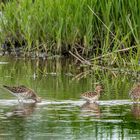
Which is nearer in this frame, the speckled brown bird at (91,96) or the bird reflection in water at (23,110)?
the bird reflection in water at (23,110)

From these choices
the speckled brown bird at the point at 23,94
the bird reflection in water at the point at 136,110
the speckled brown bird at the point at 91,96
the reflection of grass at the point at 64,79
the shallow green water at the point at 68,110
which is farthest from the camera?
the reflection of grass at the point at 64,79

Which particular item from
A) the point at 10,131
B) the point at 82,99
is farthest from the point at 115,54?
the point at 10,131

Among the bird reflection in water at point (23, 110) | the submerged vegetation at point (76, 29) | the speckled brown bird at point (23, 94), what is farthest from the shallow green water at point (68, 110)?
the submerged vegetation at point (76, 29)

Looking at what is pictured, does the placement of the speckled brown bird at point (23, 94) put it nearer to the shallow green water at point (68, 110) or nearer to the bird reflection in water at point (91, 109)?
the shallow green water at point (68, 110)

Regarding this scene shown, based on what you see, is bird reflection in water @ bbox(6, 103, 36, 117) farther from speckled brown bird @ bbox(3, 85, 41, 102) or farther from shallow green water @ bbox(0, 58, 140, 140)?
speckled brown bird @ bbox(3, 85, 41, 102)

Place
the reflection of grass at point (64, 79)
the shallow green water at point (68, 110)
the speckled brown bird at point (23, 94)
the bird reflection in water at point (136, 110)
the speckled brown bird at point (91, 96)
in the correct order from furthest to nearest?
the reflection of grass at point (64, 79) → the speckled brown bird at point (23, 94) → the speckled brown bird at point (91, 96) → the bird reflection in water at point (136, 110) → the shallow green water at point (68, 110)

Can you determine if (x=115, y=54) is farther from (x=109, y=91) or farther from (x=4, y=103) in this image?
(x=4, y=103)

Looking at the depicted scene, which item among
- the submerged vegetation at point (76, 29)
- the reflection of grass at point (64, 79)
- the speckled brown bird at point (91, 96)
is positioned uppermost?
the submerged vegetation at point (76, 29)

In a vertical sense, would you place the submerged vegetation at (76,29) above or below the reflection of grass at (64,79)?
above

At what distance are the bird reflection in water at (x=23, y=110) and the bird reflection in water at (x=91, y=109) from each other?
76cm

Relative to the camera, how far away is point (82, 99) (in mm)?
12812

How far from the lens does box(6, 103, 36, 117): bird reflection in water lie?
11.3m

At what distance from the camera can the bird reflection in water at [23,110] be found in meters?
11.3

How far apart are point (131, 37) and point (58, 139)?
28.8ft
